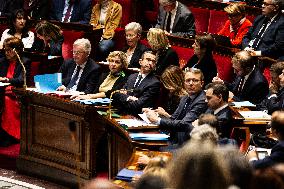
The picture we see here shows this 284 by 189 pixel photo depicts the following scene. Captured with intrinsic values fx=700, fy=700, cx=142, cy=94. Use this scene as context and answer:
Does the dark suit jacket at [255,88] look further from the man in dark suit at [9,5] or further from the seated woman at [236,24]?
the man in dark suit at [9,5]

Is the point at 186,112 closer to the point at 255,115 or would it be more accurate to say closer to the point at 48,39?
the point at 255,115

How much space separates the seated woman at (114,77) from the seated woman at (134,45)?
744 millimetres

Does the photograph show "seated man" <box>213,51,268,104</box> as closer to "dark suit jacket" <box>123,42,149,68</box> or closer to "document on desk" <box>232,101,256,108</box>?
"document on desk" <box>232,101,256,108</box>

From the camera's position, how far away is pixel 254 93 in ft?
20.6

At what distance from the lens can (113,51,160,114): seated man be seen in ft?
19.5

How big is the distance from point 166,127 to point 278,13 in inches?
97.3

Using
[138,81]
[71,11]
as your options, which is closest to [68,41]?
[71,11]

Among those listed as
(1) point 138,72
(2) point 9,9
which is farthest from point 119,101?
(2) point 9,9

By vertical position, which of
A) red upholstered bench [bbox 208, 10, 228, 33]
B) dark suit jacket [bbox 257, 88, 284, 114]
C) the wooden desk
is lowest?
the wooden desk

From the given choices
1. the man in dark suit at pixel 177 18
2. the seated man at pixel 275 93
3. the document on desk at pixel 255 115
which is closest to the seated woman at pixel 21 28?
the man in dark suit at pixel 177 18

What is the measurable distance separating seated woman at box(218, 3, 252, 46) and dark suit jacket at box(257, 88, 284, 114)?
179 centimetres

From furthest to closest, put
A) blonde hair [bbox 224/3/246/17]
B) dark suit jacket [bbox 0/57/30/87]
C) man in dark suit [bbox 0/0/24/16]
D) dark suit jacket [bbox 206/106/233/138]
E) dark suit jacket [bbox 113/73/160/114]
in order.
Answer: man in dark suit [bbox 0/0/24/16] < blonde hair [bbox 224/3/246/17] < dark suit jacket [bbox 0/57/30/87] < dark suit jacket [bbox 113/73/160/114] < dark suit jacket [bbox 206/106/233/138]

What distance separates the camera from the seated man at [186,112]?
16.9 ft

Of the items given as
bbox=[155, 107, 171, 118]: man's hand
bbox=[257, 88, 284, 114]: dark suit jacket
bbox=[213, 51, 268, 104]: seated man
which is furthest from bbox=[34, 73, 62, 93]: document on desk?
bbox=[257, 88, 284, 114]: dark suit jacket
